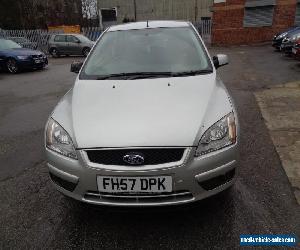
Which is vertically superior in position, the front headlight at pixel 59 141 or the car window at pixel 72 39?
the front headlight at pixel 59 141

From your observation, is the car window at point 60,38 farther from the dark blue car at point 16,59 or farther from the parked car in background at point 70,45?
the dark blue car at point 16,59

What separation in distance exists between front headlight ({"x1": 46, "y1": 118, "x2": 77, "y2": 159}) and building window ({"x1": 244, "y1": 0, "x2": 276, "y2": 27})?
21264mm

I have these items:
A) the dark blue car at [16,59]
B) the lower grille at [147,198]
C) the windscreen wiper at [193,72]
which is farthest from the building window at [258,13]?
the lower grille at [147,198]

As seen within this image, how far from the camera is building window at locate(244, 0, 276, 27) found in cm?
2105

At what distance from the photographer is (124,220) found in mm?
2912

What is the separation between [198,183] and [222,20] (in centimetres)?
2172

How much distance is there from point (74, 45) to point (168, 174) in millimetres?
19841

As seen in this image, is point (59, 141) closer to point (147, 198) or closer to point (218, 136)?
point (147, 198)

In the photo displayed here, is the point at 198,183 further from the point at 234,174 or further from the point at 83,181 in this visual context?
the point at 83,181

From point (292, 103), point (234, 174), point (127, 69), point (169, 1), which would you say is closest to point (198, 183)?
point (234, 174)

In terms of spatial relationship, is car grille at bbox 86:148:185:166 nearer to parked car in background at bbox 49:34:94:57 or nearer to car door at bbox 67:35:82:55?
parked car in background at bbox 49:34:94:57

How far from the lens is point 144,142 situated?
2.44 m

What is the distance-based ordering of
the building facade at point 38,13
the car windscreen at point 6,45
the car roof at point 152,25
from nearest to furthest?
the car roof at point 152,25 → the car windscreen at point 6,45 → the building facade at point 38,13

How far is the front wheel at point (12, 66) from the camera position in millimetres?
13344
